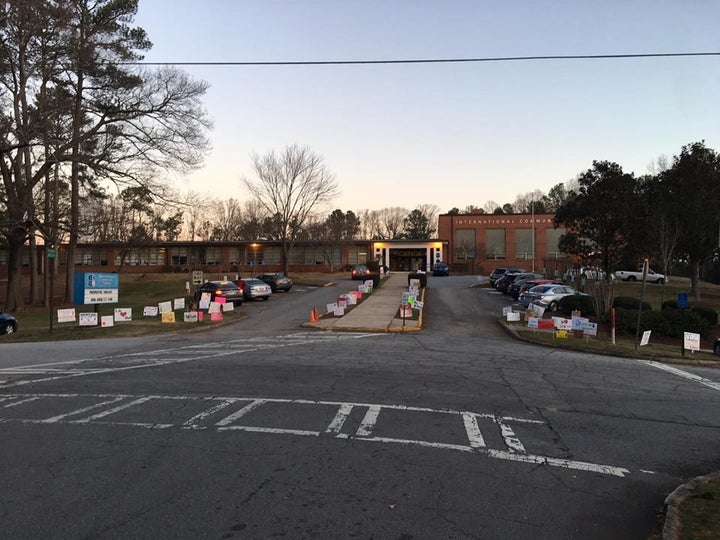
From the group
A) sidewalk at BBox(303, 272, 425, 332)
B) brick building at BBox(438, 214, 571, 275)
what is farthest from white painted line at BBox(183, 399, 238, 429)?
brick building at BBox(438, 214, 571, 275)

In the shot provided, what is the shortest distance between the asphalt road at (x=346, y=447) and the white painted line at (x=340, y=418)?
0.05 m

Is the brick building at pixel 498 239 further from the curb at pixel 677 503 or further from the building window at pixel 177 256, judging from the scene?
the curb at pixel 677 503

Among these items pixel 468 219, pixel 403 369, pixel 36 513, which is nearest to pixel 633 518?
pixel 36 513

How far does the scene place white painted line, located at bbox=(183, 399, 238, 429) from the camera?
714cm

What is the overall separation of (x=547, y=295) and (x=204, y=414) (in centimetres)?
2268

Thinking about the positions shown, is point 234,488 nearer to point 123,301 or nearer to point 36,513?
point 36,513

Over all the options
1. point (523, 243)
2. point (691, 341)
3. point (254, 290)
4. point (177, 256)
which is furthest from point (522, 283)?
point (177, 256)

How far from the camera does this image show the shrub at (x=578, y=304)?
2473 cm

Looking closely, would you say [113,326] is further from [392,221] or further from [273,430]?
[392,221]

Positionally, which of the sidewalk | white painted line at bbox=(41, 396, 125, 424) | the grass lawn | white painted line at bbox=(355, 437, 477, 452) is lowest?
the grass lawn

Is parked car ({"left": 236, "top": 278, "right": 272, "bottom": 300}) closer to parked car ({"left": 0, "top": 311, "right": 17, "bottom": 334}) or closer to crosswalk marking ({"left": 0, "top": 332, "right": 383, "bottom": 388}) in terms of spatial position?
parked car ({"left": 0, "top": 311, "right": 17, "bottom": 334})

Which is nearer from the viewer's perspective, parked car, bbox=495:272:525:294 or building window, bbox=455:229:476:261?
parked car, bbox=495:272:525:294

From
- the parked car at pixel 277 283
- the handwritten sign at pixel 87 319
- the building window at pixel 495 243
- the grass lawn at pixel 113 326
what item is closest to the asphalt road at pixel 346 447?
the grass lawn at pixel 113 326

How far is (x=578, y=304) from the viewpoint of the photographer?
81.7 ft
